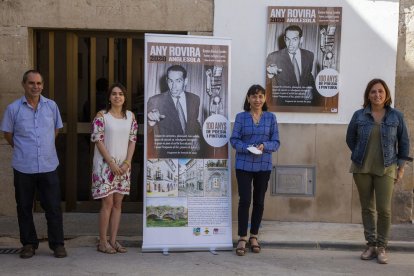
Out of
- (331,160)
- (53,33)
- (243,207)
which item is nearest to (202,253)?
(243,207)

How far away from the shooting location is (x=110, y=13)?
6.70 m

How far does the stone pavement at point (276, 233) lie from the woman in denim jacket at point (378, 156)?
2.01ft

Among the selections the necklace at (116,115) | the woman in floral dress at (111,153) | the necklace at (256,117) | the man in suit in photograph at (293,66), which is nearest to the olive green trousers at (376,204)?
the necklace at (256,117)

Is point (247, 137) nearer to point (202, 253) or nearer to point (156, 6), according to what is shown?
point (202, 253)

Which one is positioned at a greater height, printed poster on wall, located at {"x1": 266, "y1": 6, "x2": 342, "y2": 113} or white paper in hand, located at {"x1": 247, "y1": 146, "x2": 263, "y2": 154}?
printed poster on wall, located at {"x1": 266, "y1": 6, "x2": 342, "y2": 113}

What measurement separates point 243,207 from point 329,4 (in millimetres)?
2964

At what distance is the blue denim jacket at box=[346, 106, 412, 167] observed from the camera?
514cm

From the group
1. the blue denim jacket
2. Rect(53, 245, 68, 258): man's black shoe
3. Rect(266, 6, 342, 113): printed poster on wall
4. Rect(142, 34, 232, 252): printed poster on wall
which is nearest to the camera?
the blue denim jacket

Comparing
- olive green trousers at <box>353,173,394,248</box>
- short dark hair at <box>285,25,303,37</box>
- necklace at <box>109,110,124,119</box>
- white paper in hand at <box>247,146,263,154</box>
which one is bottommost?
olive green trousers at <box>353,173,394,248</box>

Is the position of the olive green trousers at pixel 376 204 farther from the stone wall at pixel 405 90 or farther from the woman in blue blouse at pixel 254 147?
the stone wall at pixel 405 90

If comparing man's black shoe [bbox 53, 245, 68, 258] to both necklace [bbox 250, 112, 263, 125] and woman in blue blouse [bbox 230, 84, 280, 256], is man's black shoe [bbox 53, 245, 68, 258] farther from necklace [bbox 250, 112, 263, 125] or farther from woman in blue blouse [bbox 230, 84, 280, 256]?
necklace [bbox 250, 112, 263, 125]

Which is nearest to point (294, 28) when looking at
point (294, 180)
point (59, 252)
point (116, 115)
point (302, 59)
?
point (302, 59)

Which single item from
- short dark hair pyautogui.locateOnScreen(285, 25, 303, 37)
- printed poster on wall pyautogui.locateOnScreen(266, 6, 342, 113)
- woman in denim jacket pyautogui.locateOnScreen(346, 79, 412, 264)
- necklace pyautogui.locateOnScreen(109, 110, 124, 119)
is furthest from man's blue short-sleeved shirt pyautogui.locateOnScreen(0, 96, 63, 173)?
short dark hair pyautogui.locateOnScreen(285, 25, 303, 37)

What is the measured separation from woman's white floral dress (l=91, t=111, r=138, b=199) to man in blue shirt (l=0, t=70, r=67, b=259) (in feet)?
1.40
